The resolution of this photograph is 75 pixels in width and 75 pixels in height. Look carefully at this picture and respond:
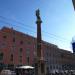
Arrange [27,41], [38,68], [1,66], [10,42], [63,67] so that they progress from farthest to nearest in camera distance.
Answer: [63,67], [27,41], [10,42], [1,66], [38,68]

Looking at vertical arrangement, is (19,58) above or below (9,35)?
below

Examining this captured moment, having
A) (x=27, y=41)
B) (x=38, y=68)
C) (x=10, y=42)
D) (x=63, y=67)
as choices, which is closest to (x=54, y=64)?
(x=63, y=67)

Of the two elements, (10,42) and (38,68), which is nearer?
(38,68)

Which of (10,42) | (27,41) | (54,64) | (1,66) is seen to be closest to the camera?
(1,66)

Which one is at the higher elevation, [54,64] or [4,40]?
[4,40]

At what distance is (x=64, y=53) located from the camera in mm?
93000

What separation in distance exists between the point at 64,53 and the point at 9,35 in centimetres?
3580

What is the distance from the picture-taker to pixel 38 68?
27.4 metres

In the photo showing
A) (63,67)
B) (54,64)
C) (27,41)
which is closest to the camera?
(27,41)

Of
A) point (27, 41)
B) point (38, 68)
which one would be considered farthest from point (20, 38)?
point (38, 68)

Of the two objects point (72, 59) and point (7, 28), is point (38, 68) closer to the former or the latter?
point (7, 28)

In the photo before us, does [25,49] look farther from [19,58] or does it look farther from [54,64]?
[54,64]

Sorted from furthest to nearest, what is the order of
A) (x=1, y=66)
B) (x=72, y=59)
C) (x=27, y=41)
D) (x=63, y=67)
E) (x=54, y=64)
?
1. (x=72, y=59)
2. (x=63, y=67)
3. (x=54, y=64)
4. (x=27, y=41)
5. (x=1, y=66)

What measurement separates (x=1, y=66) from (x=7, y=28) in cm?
1037
